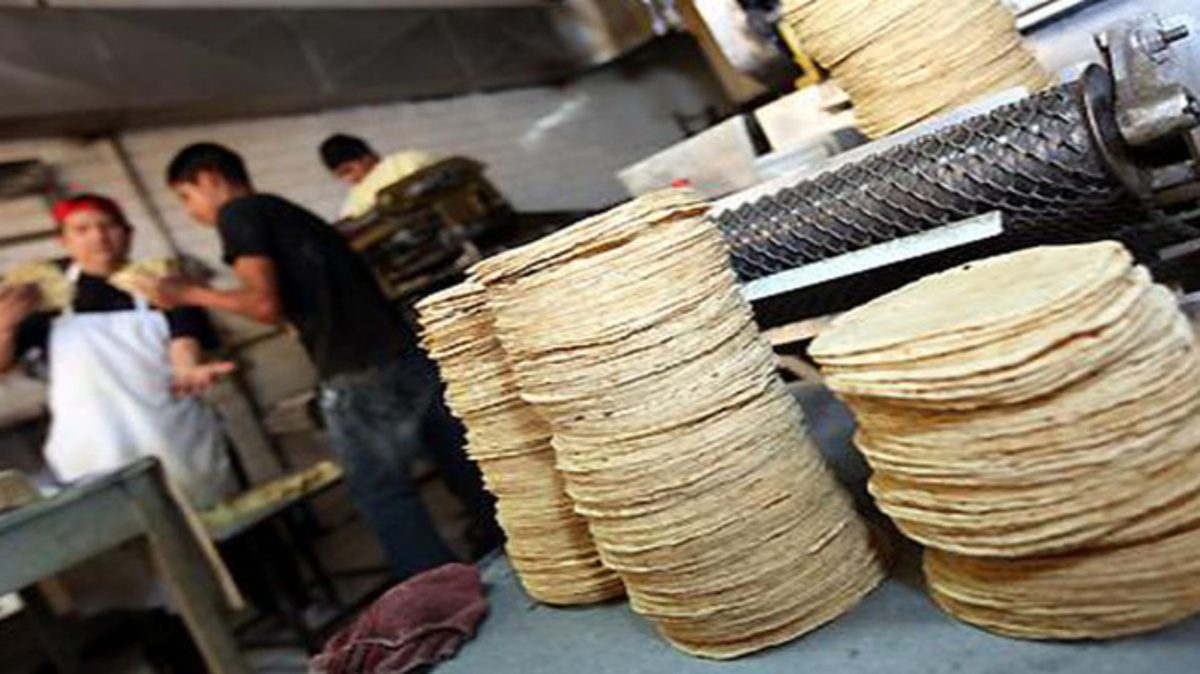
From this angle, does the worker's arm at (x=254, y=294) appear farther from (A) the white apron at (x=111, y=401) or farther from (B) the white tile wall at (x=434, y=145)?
(B) the white tile wall at (x=434, y=145)

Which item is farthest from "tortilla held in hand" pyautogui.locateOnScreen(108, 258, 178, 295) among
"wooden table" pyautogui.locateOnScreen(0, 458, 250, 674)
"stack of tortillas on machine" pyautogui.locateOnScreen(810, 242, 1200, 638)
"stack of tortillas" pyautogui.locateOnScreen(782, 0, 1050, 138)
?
"stack of tortillas on machine" pyautogui.locateOnScreen(810, 242, 1200, 638)

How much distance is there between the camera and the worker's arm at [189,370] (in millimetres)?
4031

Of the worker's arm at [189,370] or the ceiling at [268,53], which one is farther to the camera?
the ceiling at [268,53]

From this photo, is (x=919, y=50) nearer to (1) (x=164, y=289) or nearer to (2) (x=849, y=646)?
(2) (x=849, y=646)

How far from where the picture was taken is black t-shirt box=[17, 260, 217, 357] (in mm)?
3959

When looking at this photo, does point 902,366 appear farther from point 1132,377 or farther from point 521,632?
point 521,632

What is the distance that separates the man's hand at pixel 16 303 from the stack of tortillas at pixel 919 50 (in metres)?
3.66

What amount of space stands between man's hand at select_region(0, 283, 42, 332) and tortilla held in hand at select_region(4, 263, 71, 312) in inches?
1.5

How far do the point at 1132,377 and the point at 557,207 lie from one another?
6.84m

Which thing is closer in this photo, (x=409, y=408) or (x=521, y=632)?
(x=521, y=632)

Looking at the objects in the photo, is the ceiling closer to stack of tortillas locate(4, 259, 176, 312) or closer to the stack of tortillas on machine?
stack of tortillas locate(4, 259, 176, 312)

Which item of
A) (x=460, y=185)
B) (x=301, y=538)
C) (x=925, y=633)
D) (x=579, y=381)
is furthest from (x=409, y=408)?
(x=925, y=633)

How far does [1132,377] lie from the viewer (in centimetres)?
102

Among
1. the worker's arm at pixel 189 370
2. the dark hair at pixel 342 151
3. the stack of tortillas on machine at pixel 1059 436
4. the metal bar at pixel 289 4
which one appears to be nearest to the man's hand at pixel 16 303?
the worker's arm at pixel 189 370
